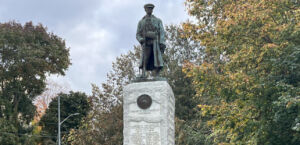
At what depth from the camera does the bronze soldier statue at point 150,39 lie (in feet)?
34.6

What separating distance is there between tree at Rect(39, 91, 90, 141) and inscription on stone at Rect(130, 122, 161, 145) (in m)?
25.3

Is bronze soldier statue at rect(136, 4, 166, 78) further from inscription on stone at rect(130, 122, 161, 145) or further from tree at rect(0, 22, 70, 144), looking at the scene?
tree at rect(0, 22, 70, 144)

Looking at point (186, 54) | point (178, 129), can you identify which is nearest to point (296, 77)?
point (178, 129)

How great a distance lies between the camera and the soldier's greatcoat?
10.5 m

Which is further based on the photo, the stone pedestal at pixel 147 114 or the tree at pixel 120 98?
the tree at pixel 120 98

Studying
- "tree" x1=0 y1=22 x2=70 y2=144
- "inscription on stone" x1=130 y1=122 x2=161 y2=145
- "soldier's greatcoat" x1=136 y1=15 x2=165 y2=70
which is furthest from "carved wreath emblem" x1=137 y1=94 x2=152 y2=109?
"tree" x1=0 y1=22 x2=70 y2=144

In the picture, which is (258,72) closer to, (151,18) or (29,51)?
(151,18)

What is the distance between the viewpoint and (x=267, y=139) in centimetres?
1329

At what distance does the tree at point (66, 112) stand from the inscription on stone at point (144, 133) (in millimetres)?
25266

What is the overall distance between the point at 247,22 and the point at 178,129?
7.94 m

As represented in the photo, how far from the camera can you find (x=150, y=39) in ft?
34.8

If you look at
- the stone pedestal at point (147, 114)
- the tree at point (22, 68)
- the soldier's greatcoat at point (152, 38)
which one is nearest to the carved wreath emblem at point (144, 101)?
the stone pedestal at point (147, 114)

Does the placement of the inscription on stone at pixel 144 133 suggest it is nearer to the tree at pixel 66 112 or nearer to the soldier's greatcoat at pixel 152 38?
the soldier's greatcoat at pixel 152 38

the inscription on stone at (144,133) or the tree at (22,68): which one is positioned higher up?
the tree at (22,68)
